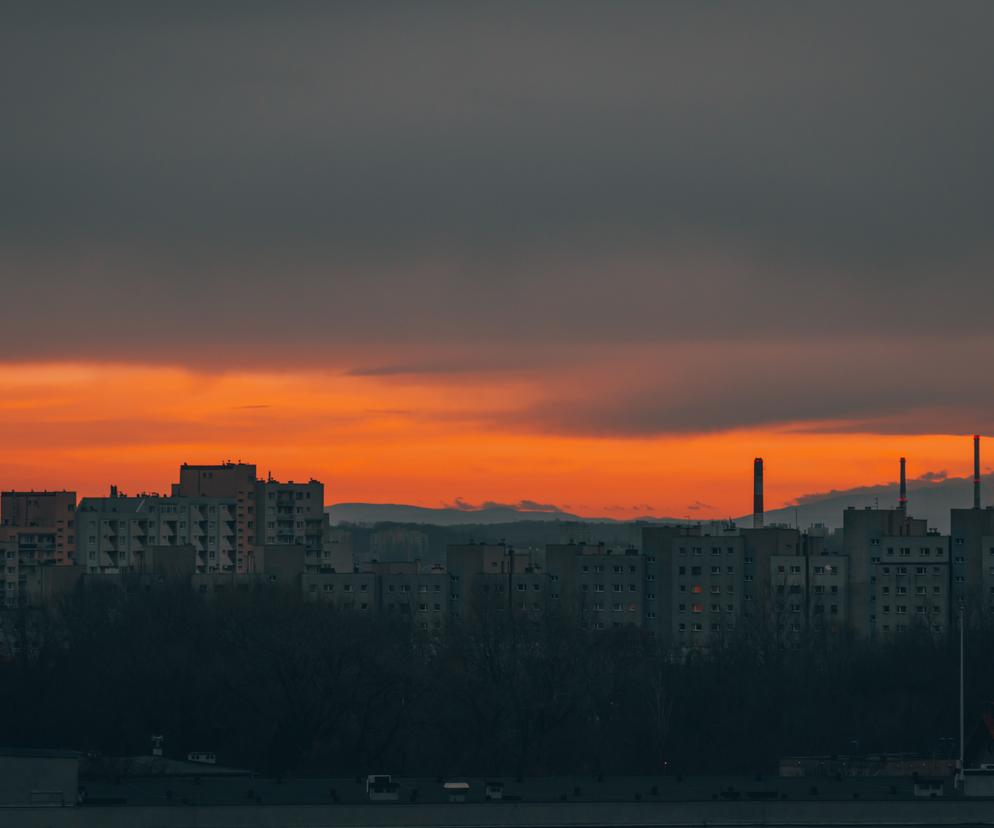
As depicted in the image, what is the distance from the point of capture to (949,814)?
2926 inches

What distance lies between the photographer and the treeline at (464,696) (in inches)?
4417

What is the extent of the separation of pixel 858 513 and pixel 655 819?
127m

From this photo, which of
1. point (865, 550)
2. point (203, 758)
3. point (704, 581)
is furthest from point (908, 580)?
point (203, 758)

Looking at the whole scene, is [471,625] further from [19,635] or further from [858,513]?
[858,513]

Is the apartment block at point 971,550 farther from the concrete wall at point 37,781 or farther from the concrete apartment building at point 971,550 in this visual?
the concrete wall at point 37,781

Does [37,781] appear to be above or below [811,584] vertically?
below

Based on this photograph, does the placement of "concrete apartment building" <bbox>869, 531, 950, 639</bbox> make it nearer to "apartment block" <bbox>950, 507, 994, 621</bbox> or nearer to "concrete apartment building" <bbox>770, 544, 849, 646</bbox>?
"apartment block" <bbox>950, 507, 994, 621</bbox>

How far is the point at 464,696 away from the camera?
4788 inches

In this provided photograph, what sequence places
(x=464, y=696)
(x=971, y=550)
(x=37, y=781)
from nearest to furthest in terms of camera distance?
(x=37, y=781), (x=464, y=696), (x=971, y=550)

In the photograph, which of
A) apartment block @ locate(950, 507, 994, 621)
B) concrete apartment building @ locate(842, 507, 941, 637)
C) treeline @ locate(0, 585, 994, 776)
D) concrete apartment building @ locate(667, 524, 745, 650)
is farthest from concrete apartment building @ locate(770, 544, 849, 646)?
treeline @ locate(0, 585, 994, 776)

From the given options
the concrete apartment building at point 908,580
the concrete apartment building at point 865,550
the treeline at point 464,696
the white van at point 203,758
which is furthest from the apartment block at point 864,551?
the white van at point 203,758

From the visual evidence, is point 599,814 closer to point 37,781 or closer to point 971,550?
point 37,781

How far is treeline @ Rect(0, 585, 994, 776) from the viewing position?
112 metres

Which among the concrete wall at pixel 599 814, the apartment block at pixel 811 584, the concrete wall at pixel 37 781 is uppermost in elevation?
the apartment block at pixel 811 584
